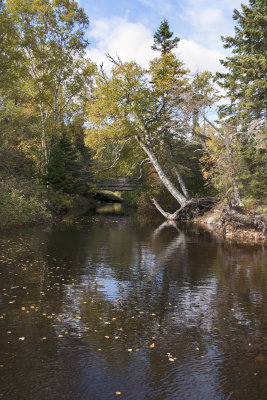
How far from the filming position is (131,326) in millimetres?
6246

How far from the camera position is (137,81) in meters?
25.6

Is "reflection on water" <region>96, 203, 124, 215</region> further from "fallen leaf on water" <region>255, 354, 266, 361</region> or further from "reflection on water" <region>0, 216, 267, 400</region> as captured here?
"fallen leaf on water" <region>255, 354, 266, 361</region>

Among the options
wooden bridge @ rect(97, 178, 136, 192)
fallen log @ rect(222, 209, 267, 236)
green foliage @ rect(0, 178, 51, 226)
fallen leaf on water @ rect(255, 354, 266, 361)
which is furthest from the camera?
wooden bridge @ rect(97, 178, 136, 192)

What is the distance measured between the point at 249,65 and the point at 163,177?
10.1m

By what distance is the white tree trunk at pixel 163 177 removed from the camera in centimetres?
2583

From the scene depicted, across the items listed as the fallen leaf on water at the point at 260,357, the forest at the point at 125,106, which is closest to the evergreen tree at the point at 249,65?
the forest at the point at 125,106

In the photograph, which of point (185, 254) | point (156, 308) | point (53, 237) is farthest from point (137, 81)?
point (156, 308)

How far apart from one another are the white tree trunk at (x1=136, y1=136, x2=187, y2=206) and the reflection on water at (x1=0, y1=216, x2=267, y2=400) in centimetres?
1362

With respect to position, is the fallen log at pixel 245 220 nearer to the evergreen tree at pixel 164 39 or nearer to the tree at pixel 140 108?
the tree at pixel 140 108

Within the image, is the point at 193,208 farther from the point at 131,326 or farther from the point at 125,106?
the point at 131,326

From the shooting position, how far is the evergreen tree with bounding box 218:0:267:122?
78.8ft

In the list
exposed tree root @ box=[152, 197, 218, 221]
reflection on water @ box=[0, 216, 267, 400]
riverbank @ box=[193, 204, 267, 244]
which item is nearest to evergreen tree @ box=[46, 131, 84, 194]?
exposed tree root @ box=[152, 197, 218, 221]

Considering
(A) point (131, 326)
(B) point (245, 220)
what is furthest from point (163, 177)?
(A) point (131, 326)

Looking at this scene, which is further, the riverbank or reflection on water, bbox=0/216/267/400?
the riverbank
